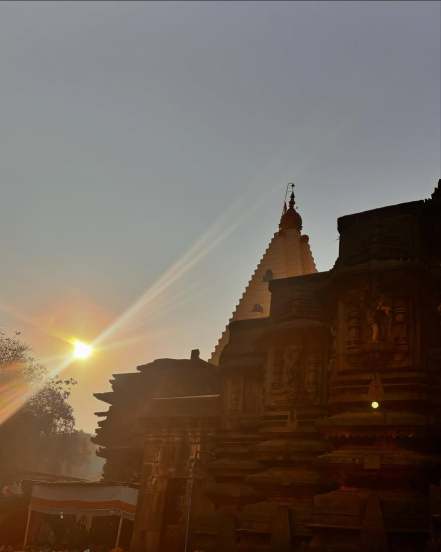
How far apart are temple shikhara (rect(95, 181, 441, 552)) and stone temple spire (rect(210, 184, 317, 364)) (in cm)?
979

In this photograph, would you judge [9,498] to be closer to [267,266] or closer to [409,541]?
[267,266]

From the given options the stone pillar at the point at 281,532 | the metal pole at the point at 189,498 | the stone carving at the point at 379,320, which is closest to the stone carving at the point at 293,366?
the stone carving at the point at 379,320

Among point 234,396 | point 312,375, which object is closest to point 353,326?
point 312,375

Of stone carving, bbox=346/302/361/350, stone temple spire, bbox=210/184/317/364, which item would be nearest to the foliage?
stone temple spire, bbox=210/184/317/364

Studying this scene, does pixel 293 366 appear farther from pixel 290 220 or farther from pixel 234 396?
pixel 290 220

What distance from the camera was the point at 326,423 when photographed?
15164mm

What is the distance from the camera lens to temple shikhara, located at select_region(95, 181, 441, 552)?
45.1ft

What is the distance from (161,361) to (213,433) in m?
11.9

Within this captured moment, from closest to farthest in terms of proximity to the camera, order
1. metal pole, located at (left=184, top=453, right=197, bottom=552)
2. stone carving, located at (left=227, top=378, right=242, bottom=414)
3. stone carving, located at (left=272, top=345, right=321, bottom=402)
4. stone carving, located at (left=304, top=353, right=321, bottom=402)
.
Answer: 1. stone carving, located at (left=304, top=353, right=321, bottom=402)
2. stone carving, located at (left=272, top=345, right=321, bottom=402)
3. metal pole, located at (left=184, top=453, right=197, bottom=552)
4. stone carving, located at (left=227, top=378, right=242, bottom=414)

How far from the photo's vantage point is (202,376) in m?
30.3

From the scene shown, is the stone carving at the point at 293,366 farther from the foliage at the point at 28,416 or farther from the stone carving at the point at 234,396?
the foliage at the point at 28,416

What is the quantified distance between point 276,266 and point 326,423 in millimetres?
20156

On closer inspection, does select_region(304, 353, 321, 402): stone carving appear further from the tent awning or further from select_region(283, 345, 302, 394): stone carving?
the tent awning

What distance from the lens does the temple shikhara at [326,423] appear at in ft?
45.1
